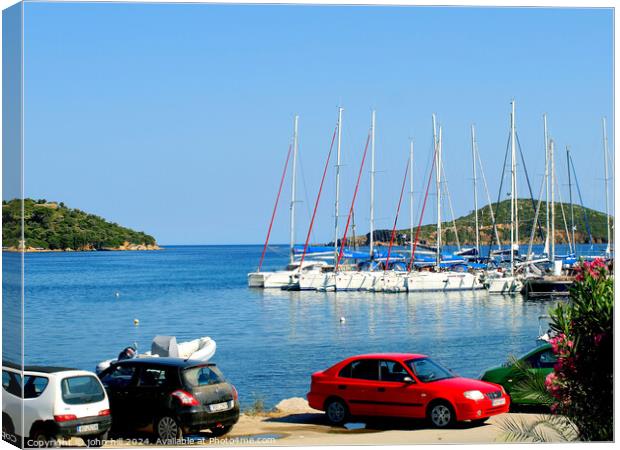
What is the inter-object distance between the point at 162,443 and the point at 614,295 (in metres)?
6.48

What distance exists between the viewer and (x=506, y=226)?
6438 centimetres

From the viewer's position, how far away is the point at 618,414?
526 inches

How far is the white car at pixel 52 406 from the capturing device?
13789 mm

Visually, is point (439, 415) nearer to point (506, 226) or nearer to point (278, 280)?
point (506, 226)

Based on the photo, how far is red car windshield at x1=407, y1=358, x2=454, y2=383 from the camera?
15555 millimetres

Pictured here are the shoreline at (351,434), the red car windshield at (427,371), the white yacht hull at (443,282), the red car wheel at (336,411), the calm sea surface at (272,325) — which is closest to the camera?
the shoreline at (351,434)

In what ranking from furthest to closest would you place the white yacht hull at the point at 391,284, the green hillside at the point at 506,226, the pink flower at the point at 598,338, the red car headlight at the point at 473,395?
the white yacht hull at the point at 391,284 < the green hillside at the point at 506,226 < the red car headlight at the point at 473,395 < the pink flower at the point at 598,338

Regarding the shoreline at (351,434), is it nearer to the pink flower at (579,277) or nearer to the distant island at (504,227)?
the pink flower at (579,277)

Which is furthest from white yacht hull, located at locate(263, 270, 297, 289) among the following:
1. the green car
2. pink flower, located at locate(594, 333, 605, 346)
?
pink flower, located at locate(594, 333, 605, 346)

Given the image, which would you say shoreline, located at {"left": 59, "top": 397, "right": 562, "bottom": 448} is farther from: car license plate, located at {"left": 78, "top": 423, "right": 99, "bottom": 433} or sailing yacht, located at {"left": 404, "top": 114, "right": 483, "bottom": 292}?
sailing yacht, located at {"left": 404, "top": 114, "right": 483, "bottom": 292}

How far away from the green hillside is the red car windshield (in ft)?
102

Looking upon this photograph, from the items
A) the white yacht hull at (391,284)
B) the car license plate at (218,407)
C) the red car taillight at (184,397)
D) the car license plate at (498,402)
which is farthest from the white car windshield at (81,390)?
the white yacht hull at (391,284)

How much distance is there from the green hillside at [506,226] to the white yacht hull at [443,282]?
15.2ft

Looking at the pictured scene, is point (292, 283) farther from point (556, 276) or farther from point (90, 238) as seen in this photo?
point (556, 276)
